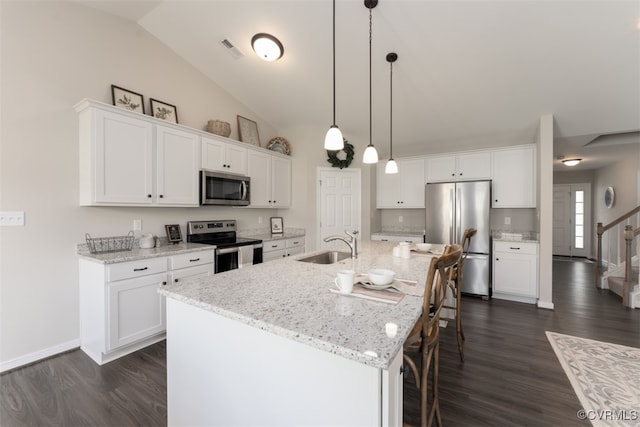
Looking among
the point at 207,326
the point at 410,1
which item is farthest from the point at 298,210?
the point at 207,326

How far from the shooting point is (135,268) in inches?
95.1

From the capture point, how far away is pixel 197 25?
308cm

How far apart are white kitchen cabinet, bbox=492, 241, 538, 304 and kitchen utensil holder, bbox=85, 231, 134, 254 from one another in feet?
15.3

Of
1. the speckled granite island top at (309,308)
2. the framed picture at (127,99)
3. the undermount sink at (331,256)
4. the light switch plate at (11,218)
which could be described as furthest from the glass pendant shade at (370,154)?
the light switch plate at (11,218)

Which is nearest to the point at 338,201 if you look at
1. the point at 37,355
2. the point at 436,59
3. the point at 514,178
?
the point at 436,59

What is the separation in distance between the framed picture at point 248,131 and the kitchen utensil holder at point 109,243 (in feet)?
6.77

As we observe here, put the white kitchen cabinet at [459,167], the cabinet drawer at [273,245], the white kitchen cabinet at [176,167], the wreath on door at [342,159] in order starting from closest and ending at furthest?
the white kitchen cabinet at [176,167]
the cabinet drawer at [273,245]
the white kitchen cabinet at [459,167]
the wreath on door at [342,159]

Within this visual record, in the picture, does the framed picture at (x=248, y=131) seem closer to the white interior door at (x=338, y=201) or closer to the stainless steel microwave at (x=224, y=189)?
the stainless steel microwave at (x=224, y=189)

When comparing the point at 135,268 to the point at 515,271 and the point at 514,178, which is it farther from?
the point at 514,178

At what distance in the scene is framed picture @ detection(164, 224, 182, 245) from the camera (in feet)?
10.4

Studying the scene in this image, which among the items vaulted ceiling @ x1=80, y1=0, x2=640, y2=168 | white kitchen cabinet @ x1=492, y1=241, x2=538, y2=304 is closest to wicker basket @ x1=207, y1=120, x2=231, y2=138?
vaulted ceiling @ x1=80, y1=0, x2=640, y2=168

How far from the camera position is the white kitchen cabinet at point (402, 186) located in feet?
15.5

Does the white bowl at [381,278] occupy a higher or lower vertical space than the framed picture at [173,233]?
lower

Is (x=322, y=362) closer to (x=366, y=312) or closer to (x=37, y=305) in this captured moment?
(x=366, y=312)
